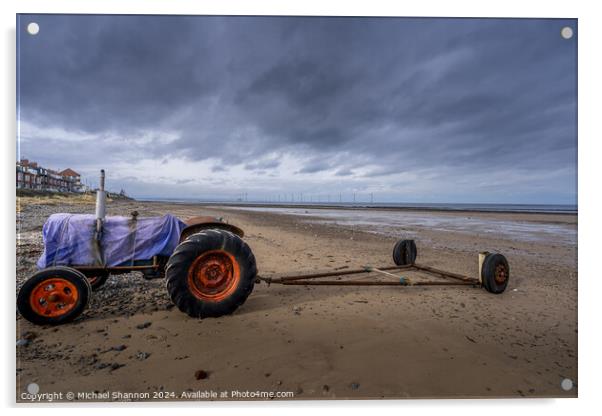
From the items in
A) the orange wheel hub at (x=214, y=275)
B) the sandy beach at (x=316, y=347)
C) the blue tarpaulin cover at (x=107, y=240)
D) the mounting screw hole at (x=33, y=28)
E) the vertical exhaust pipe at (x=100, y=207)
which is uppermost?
the mounting screw hole at (x=33, y=28)

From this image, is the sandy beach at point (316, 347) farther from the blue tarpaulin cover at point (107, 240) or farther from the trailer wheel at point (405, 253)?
the trailer wheel at point (405, 253)

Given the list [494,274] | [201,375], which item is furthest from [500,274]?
[201,375]

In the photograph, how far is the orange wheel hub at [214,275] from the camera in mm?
3234

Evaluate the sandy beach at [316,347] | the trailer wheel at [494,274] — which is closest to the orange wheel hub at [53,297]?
the sandy beach at [316,347]

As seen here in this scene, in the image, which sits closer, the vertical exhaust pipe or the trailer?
the trailer

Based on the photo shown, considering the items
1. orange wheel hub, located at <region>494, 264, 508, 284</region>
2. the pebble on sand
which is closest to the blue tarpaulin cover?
the pebble on sand

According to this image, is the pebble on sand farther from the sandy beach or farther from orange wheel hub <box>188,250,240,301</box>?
orange wheel hub <box>188,250,240,301</box>

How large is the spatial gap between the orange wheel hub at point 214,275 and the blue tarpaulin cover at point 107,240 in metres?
0.69

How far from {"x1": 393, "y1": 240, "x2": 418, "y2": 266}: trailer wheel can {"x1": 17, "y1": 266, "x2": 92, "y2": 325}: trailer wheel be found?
584 centimetres

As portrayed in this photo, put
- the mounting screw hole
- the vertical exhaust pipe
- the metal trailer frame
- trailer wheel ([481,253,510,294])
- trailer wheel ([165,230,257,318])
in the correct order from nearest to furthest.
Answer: the mounting screw hole
trailer wheel ([165,230,257,318])
the vertical exhaust pipe
the metal trailer frame
trailer wheel ([481,253,510,294])

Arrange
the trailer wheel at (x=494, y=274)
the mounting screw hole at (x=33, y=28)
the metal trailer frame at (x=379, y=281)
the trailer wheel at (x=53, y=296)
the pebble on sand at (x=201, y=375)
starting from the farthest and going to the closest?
the trailer wheel at (x=494, y=274), the metal trailer frame at (x=379, y=281), the trailer wheel at (x=53, y=296), the mounting screw hole at (x=33, y=28), the pebble on sand at (x=201, y=375)

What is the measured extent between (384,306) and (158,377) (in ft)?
9.55

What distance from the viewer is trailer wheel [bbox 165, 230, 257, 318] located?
3045 millimetres

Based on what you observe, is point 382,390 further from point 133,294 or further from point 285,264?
point 285,264
